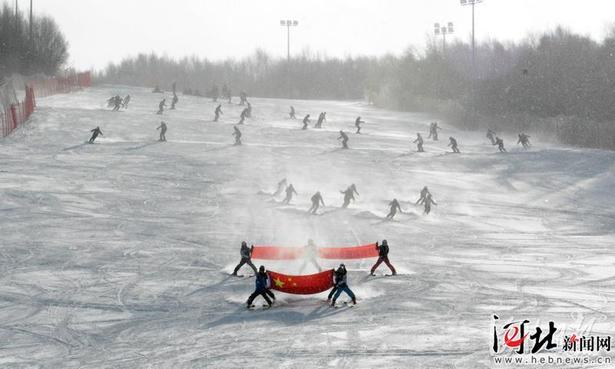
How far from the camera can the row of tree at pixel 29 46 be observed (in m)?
89.4

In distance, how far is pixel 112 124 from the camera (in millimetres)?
53531

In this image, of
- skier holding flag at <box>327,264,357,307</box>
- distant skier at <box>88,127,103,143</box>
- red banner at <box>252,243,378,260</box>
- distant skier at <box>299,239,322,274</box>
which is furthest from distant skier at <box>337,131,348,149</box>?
skier holding flag at <box>327,264,357,307</box>

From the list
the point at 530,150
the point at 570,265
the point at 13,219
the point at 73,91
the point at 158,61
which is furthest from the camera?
the point at 158,61

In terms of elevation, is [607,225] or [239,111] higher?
[239,111]

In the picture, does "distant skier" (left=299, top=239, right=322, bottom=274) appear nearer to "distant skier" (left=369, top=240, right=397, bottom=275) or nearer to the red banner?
the red banner

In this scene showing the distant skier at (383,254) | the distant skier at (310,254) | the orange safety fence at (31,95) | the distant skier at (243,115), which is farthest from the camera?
the distant skier at (243,115)

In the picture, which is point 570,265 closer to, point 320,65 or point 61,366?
point 61,366

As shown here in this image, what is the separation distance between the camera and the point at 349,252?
87.6ft

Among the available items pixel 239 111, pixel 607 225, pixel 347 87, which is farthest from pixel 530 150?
pixel 347 87

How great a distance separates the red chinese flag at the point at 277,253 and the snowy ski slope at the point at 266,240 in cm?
31

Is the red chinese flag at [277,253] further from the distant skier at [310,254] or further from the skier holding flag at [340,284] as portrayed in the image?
the skier holding flag at [340,284]

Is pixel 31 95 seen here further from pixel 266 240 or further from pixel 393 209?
pixel 266 240

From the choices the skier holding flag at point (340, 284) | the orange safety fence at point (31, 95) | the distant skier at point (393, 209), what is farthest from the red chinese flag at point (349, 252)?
the orange safety fence at point (31, 95)

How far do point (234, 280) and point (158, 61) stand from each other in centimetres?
14518
